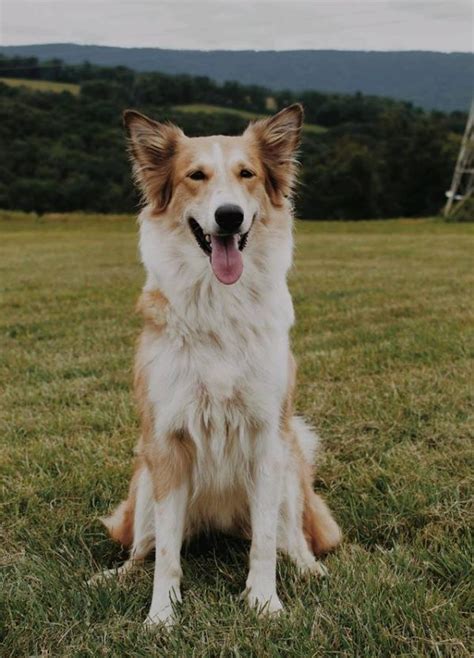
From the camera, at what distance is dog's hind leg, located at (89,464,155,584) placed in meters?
3.22

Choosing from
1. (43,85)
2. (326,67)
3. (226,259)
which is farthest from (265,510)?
(326,67)

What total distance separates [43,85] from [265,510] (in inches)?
2141

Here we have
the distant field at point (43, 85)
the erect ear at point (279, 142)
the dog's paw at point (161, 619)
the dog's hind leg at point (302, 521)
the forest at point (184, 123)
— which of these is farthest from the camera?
the distant field at point (43, 85)

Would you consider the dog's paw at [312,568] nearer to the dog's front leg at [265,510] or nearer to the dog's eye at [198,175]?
the dog's front leg at [265,510]

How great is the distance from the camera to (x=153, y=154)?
11.1 feet

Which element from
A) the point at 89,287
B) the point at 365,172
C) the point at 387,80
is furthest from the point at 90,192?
the point at 387,80

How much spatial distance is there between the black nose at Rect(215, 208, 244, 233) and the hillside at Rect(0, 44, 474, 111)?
68079 millimetres

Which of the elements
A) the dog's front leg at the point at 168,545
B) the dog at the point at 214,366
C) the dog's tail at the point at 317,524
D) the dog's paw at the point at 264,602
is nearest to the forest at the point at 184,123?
the dog at the point at 214,366

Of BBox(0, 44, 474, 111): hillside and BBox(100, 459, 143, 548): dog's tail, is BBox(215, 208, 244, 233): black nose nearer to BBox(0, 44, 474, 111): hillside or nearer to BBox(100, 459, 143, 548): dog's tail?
BBox(100, 459, 143, 548): dog's tail

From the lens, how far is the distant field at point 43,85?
50750mm

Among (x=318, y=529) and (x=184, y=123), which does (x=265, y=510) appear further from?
(x=184, y=123)

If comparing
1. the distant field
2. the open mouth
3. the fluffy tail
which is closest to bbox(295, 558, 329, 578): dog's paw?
the fluffy tail

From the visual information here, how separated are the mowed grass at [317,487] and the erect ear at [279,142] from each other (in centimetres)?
165

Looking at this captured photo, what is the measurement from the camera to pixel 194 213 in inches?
123
